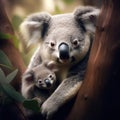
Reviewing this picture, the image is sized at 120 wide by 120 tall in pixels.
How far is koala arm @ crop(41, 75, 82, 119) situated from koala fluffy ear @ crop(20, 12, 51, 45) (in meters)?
0.50

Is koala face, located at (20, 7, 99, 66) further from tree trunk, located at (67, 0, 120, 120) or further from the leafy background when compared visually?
tree trunk, located at (67, 0, 120, 120)

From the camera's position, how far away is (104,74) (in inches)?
76.7

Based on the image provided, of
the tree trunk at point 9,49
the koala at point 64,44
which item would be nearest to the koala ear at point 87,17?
the koala at point 64,44

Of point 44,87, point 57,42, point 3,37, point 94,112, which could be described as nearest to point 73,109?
point 94,112

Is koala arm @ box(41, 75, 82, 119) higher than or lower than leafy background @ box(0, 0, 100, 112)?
lower

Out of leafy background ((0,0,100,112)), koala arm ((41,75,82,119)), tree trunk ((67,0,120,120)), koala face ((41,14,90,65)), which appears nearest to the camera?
tree trunk ((67,0,120,120))

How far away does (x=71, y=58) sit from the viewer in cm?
243

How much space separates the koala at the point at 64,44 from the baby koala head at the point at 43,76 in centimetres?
5

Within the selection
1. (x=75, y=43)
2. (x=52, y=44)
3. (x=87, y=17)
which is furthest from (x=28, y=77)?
(x=87, y=17)

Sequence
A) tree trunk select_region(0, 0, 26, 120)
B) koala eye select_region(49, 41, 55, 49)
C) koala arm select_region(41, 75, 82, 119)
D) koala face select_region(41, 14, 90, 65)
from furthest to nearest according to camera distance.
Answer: tree trunk select_region(0, 0, 26, 120), koala eye select_region(49, 41, 55, 49), koala face select_region(41, 14, 90, 65), koala arm select_region(41, 75, 82, 119)

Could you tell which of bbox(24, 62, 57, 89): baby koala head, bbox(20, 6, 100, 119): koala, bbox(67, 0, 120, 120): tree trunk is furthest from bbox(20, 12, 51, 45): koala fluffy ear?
bbox(67, 0, 120, 120): tree trunk

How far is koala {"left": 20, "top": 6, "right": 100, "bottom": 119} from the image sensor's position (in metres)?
2.31

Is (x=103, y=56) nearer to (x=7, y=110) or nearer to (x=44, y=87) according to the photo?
(x=44, y=87)

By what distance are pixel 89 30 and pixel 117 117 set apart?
0.70 m
